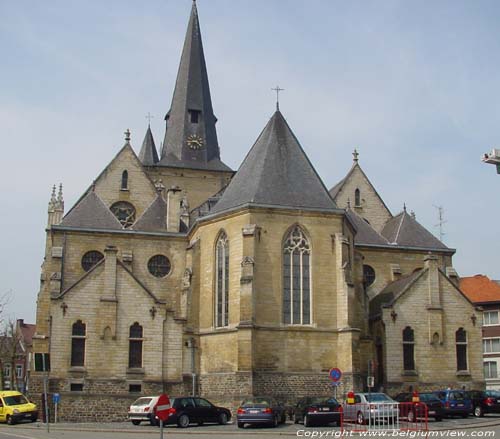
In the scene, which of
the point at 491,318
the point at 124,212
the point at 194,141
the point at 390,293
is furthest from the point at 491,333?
the point at 124,212

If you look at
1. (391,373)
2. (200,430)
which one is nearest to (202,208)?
(391,373)

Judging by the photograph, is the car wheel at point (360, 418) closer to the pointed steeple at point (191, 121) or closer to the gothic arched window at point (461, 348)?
the gothic arched window at point (461, 348)

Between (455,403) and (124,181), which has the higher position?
(124,181)

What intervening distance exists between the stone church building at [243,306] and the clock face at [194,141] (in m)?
12.1

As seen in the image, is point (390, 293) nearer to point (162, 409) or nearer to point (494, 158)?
point (494, 158)

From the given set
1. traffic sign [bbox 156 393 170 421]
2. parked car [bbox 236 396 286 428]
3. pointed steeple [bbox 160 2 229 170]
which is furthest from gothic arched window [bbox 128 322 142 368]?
traffic sign [bbox 156 393 170 421]

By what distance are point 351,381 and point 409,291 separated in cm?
744

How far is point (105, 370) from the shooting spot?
3447 cm

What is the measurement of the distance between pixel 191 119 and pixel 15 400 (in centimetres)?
2752

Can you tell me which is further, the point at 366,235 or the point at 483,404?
the point at 366,235

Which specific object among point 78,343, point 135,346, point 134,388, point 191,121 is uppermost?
point 191,121

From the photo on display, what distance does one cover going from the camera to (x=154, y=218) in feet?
139

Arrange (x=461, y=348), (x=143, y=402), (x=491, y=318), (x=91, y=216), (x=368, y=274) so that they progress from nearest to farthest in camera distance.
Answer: (x=143, y=402) < (x=461, y=348) < (x=91, y=216) < (x=368, y=274) < (x=491, y=318)

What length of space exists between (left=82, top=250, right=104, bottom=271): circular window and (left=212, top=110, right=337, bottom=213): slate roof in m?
7.77
